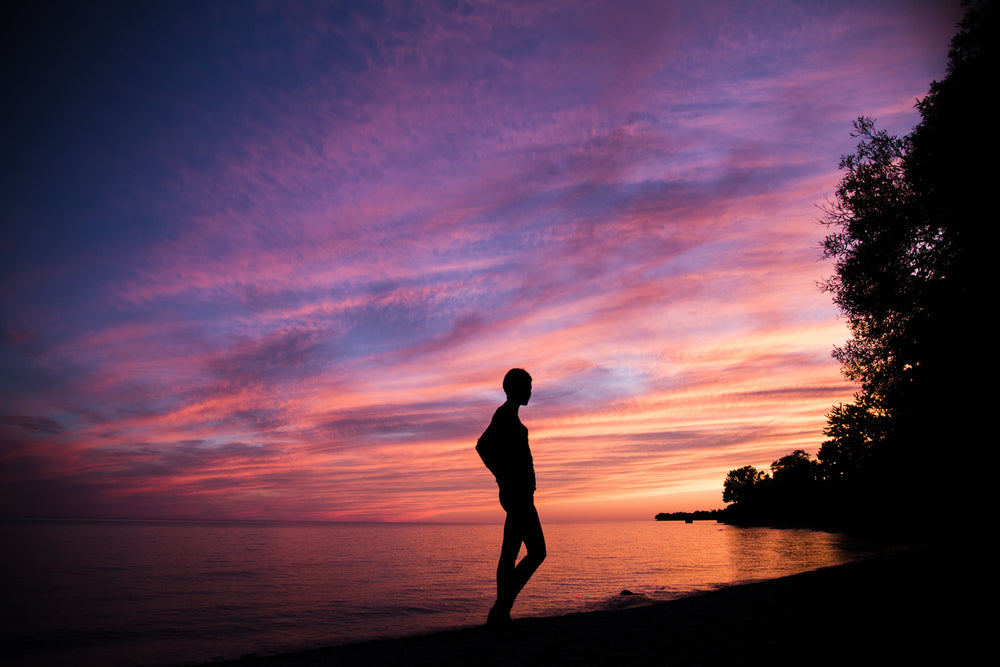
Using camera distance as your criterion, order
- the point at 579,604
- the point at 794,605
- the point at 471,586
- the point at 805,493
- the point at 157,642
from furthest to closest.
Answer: the point at 805,493 → the point at 471,586 → the point at 579,604 → the point at 157,642 → the point at 794,605

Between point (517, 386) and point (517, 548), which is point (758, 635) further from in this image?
point (517, 386)

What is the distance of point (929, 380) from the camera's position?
56.3 ft

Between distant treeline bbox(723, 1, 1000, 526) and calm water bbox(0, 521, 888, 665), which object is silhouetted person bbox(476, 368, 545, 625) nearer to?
calm water bbox(0, 521, 888, 665)

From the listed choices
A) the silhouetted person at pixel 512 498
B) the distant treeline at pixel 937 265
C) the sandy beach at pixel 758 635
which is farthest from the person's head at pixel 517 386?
the distant treeline at pixel 937 265

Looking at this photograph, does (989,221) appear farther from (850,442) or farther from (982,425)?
(850,442)

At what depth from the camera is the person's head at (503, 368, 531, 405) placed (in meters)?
6.20

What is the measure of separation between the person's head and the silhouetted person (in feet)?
0.70

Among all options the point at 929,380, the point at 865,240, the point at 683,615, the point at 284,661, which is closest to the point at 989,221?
the point at 865,240

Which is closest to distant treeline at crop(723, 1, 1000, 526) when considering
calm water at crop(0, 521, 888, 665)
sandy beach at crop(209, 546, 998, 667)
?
calm water at crop(0, 521, 888, 665)

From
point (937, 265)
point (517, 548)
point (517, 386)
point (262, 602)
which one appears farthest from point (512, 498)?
point (937, 265)

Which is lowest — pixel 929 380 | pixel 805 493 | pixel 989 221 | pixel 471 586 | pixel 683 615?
pixel 805 493

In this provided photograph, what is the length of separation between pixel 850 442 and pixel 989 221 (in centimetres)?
4211

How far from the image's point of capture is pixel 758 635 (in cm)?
492

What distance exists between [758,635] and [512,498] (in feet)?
8.98
